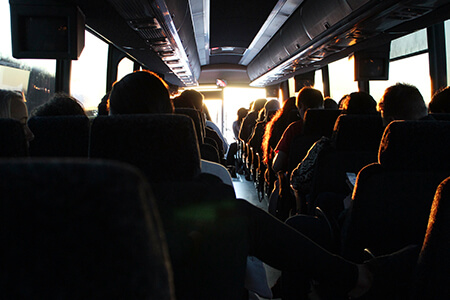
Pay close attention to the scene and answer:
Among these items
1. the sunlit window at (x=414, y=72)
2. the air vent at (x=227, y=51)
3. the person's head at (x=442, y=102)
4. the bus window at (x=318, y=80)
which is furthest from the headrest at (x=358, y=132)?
the air vent at (x=227, y=51)

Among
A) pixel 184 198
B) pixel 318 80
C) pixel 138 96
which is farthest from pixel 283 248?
pixel 318 80

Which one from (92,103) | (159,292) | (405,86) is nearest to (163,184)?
(159,292)

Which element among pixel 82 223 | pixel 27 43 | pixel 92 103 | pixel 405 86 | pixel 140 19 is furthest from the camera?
pixel 92 103

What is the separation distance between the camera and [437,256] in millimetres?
1327

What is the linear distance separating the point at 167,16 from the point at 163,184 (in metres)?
4.15

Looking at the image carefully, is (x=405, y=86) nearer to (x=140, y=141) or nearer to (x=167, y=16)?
(x=140, y=141)

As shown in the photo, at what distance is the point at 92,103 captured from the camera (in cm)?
642

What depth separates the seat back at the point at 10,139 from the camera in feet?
3.08

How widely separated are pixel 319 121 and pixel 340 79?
685 centimetres

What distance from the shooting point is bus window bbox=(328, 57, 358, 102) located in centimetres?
911

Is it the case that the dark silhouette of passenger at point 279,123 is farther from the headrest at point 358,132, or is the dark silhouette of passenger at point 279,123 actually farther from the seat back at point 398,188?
the seat back at point 398,188

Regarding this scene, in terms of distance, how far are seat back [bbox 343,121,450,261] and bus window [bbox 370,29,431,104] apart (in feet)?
13.0

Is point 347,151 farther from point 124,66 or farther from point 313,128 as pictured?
point 124,66

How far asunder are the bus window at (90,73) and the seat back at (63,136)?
3.85 m
